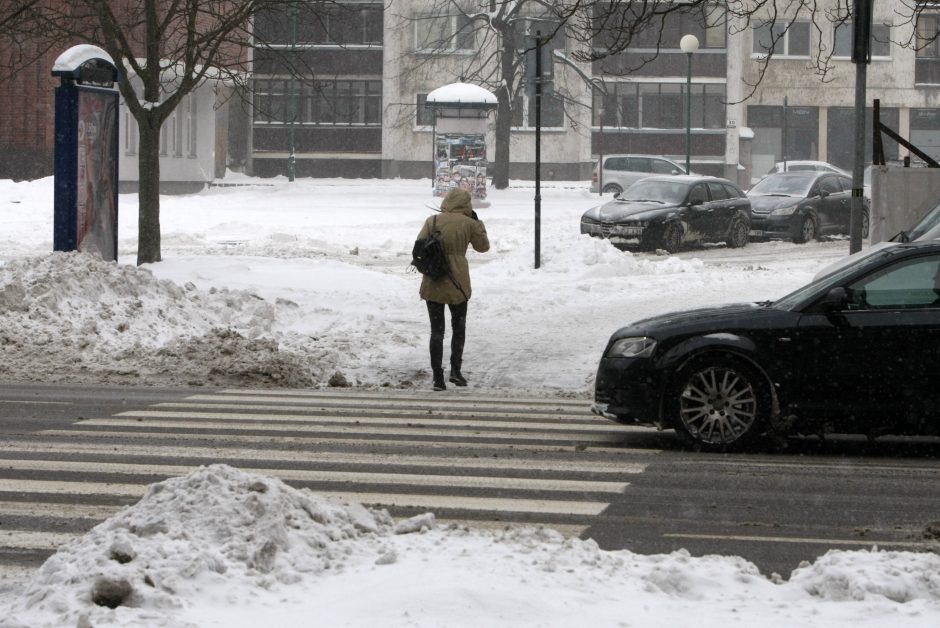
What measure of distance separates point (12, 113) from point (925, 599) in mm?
45385

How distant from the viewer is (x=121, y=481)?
8.53 m

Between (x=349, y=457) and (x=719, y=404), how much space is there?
2474 millimetres

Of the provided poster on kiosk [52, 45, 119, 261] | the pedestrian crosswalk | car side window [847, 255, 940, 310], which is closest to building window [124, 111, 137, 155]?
poster on kiosk [52, 45, 119, 261]

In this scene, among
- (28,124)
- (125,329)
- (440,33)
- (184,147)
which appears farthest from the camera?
(440,33)

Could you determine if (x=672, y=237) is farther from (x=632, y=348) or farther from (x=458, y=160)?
(x=632, y=348)

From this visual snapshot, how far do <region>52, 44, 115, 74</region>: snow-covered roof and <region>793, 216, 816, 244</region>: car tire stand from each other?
17.0 metres

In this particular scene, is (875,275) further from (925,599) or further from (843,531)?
(925,599)

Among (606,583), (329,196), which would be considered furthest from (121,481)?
(329,196)

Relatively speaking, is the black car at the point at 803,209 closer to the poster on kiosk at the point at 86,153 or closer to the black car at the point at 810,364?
the poster on kiosk at the point at 86,153

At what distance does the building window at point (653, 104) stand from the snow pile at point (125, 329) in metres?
53.5

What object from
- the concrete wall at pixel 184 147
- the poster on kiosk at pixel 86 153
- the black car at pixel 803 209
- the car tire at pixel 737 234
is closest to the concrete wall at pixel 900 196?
the poster on kiosk at pixel 86 153

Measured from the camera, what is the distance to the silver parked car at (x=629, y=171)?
5259 cm

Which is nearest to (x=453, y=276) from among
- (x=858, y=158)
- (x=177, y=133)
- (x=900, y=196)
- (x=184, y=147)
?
(x=858, y=158)

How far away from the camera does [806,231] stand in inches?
1262
